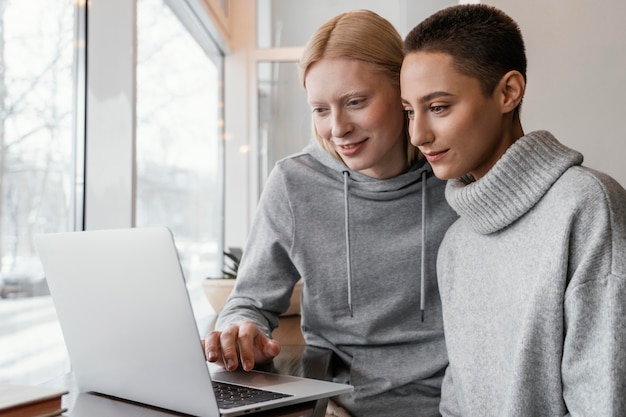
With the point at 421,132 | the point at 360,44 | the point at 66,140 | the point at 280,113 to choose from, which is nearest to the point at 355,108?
the point at 360,44

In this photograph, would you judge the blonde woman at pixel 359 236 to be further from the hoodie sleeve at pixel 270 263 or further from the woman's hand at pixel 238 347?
the woman's hand at pixel 238 347

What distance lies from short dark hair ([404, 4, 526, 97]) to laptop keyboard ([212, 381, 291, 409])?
517 millimetres

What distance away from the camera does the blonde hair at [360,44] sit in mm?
1182

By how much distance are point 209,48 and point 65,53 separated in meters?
1.62

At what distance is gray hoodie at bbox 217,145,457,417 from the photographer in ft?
4.00

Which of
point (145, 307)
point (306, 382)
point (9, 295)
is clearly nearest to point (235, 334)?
point (306, 382)

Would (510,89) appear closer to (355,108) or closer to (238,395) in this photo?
(355,108)

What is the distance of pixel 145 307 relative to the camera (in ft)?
2.43

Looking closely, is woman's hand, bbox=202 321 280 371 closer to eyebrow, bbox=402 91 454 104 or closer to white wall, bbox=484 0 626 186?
eyebrow, bbox=402 91 454 104

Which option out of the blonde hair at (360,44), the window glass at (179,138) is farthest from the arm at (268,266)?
the window glass at (179,138)

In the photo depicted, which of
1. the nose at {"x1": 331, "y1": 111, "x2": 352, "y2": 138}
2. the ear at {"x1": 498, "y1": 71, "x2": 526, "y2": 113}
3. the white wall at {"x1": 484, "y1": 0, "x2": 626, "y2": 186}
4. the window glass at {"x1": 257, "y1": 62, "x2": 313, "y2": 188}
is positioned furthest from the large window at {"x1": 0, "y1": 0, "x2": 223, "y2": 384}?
the white wall at {"x1": 484, "y1": 0, "x2": 626, "y2": 186}

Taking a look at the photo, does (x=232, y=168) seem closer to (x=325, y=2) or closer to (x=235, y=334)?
(x=325, y=2)

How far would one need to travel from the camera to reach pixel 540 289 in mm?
846

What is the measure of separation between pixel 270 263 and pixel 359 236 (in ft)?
0.60
